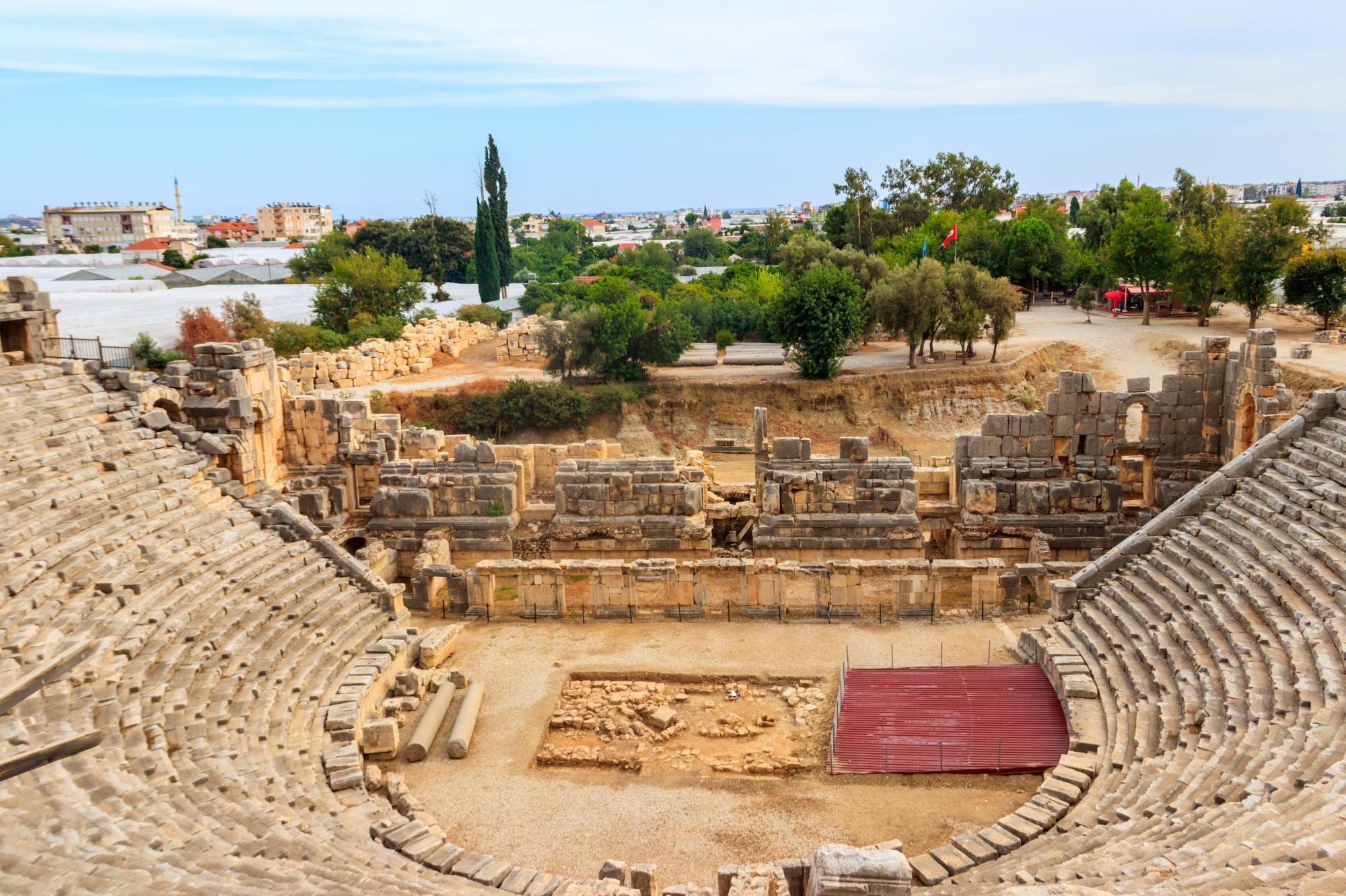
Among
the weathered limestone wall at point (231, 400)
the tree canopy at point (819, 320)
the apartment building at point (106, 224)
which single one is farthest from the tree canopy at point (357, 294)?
the apartment building at point (106, 224)

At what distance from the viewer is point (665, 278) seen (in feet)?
196

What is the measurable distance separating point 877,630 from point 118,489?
38.7 feet

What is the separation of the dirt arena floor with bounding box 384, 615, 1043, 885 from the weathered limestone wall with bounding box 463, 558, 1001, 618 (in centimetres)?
142

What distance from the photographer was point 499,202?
6325 cm

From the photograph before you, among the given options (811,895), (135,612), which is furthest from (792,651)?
(135,612)

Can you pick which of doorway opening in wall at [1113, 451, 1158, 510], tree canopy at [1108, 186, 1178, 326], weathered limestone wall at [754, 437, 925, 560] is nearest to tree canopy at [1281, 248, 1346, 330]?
tree canopy at [1108, 186, 1178, 326]

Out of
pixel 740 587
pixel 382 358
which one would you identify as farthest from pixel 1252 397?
pixel 382 358

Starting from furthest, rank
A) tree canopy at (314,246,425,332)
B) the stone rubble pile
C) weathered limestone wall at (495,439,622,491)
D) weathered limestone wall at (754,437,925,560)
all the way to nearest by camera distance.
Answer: tree canopy at (314,246,425,332), the stone rubble pile, weathered limestone wall at (495,439,622,491), weathered limestone wall at (754,437,925,560)

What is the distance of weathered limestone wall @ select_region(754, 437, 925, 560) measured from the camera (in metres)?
19.7

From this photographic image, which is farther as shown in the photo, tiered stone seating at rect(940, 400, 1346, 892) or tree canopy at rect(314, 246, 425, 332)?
tree canopy at rect(314, 246, 425, 332)

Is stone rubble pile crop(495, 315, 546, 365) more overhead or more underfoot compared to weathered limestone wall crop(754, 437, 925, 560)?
more overhead

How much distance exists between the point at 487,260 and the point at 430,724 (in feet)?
154

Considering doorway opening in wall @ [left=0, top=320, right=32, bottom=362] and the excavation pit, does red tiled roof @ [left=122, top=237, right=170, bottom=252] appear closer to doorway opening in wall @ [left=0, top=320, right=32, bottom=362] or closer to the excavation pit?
doorway opening in wall @ [left=0, top=320, right=32, bottom=362]

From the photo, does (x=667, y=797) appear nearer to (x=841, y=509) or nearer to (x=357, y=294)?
(x=841, y=509)
